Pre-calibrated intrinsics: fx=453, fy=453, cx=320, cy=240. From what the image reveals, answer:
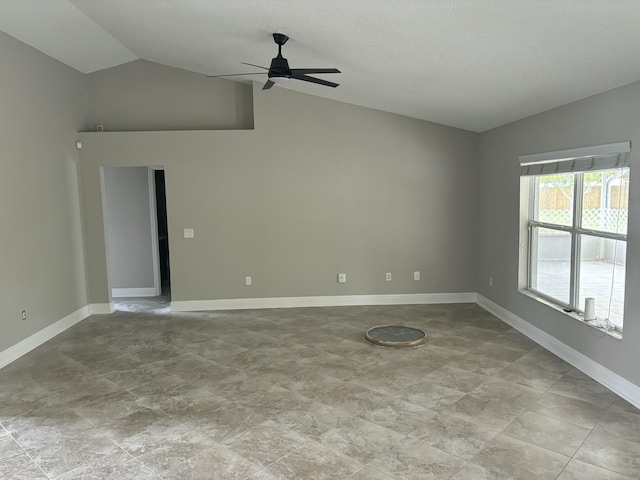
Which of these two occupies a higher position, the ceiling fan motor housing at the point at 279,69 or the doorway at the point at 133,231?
the ceiling fan motor housing at the point at 279,69

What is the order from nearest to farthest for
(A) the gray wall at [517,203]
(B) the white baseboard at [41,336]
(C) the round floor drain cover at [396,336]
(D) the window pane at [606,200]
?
(A) the gray wall at [517,203], (D) the window pane at [606,200], (B) the white baseboard at [41,336], (C) the round floor drain cover at [396,336]

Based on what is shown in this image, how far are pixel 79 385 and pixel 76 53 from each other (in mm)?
3906

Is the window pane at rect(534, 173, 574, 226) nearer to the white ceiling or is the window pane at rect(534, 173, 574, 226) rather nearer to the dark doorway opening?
the white ceiling

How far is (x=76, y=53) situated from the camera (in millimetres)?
5426

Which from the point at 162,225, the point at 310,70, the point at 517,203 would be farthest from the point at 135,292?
the point at 517,203

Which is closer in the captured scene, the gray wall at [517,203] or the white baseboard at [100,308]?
the gray wall at [517,203]

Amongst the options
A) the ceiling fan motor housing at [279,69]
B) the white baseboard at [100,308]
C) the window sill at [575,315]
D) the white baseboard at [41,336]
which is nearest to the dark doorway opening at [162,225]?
the white baseboard at [100,308]

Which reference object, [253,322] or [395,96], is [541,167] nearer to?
[395,96]

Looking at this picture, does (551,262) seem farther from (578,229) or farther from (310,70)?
(310,70)

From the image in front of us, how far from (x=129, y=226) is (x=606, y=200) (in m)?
6.39

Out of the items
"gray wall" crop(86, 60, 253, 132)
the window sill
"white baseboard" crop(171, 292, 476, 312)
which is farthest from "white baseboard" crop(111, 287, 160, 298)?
the window sill

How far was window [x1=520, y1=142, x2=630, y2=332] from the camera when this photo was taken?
3586 millimetres

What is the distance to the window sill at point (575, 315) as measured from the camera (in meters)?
3.58

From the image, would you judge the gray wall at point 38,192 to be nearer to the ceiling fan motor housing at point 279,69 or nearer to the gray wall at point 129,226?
the gray wall at point 129,226
